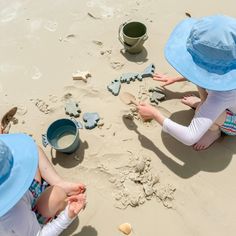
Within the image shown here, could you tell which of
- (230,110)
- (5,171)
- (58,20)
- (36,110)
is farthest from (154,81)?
(5,171)

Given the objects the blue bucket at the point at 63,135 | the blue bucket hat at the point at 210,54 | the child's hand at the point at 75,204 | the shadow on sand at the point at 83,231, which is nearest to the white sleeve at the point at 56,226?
the child's hand at the point at 75,204

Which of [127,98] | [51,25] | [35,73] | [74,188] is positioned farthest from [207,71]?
[51,25]

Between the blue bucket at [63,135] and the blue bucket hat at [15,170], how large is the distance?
0.63m

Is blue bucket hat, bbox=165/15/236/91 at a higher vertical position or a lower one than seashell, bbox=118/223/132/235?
higher

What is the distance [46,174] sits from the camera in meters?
2.41

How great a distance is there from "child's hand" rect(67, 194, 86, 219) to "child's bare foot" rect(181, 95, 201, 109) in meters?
1.19

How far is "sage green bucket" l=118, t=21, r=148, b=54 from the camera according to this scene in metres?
3.17

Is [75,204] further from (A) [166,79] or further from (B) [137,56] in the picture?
(B) [137,56]

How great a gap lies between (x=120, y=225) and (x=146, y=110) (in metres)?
0.79

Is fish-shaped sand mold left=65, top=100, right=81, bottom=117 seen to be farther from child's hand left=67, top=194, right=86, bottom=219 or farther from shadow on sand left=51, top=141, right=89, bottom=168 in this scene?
child's hand left=67, top=194, right=86, bottom=219

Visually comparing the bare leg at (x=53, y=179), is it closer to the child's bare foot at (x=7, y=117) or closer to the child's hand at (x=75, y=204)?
the child's hand at (x=75, y=204)

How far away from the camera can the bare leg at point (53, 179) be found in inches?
91.1

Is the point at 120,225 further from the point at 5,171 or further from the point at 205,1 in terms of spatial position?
the point at 205,1

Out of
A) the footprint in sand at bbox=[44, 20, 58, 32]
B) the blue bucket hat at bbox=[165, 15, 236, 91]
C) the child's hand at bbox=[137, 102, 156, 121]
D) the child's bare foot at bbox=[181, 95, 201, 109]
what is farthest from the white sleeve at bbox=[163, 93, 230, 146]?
the footprint in sand at bbox=[44, 20, 58, 32]
